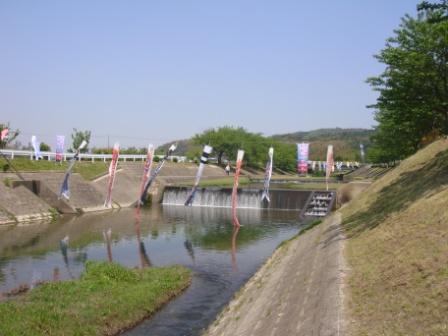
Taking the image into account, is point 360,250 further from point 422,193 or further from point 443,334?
Answer: point 443,334

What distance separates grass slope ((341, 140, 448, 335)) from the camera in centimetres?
882

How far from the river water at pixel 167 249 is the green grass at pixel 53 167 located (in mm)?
11219

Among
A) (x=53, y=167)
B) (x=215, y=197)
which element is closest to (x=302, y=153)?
(x=215, y=197)

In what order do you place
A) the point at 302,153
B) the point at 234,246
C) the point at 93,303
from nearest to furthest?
the point at 93,303 → the point at 234,246 → the point at 302,153

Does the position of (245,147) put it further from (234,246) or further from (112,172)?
(234,246)

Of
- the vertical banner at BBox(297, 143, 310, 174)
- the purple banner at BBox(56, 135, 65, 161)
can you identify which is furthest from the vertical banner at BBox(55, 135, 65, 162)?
the vertical banner at BBox(297, 143, 310, 174)

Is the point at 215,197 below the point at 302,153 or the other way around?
below

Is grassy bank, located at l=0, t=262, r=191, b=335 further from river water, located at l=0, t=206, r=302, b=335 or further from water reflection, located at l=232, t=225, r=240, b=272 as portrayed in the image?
water reflection, located at l=232, t=225, r=240, b=272

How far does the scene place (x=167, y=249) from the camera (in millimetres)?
30812

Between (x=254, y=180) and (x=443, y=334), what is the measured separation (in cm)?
7687

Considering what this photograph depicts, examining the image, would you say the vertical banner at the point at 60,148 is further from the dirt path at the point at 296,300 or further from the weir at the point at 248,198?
the dirt path at the point at 296,300

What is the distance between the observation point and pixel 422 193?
18.2 m

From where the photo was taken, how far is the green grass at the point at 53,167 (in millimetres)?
52144

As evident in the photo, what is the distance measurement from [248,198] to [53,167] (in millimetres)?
23056
